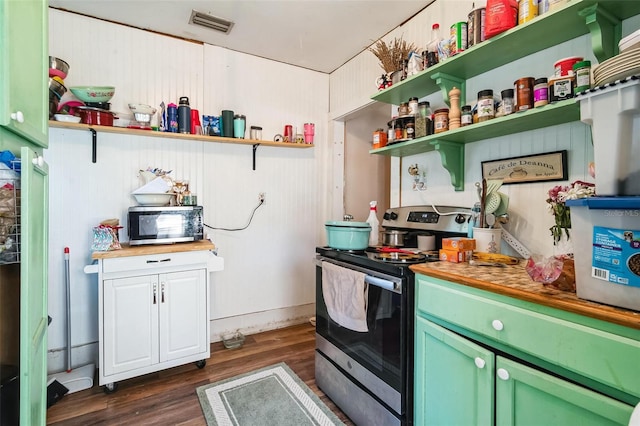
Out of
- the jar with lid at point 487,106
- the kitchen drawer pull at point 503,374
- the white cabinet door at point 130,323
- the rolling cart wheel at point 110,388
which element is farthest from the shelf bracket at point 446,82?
the rolling cart wheel at point 110,388

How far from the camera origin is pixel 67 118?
2.08 metres

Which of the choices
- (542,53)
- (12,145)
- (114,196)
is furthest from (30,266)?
(542,53)

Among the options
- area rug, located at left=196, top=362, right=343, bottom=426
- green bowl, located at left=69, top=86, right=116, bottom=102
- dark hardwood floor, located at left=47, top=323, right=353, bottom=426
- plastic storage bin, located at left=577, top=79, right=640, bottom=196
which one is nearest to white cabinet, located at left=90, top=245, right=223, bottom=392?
dark hardwood floor, located at left=47, top=323, right=353, bottom=426

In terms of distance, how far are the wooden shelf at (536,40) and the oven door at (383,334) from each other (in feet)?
3.63

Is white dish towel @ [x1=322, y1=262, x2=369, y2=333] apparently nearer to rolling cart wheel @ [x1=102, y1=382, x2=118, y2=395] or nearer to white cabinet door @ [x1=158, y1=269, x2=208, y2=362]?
white cabinet door @ [x1=158, y1=269, x2=208, y2=362]

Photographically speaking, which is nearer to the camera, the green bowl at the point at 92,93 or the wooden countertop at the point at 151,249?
the wooden countertop at the point at 151,249

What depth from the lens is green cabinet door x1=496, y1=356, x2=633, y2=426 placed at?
801 mm

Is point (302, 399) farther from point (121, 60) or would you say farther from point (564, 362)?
point (121, 60)

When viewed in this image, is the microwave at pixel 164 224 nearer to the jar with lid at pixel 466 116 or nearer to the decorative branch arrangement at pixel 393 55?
the decorative branch arrangement at pixel 393 55

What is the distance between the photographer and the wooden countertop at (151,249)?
75.0 inches

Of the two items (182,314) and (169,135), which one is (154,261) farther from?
(169,135)

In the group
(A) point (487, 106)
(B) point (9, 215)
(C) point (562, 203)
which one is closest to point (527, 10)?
(A) point (487, 106)

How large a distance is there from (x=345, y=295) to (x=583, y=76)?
133 cm

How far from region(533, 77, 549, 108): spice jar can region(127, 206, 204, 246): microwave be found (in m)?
2.11
